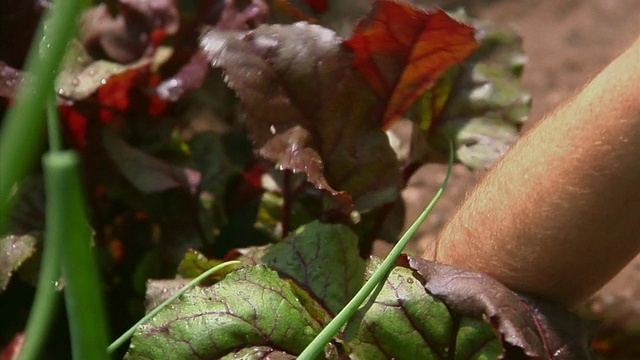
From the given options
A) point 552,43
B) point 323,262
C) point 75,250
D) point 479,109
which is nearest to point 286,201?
point 323,262

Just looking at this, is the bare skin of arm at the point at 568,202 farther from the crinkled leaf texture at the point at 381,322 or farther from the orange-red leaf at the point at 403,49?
the orange-red leaf at the point at 403,49

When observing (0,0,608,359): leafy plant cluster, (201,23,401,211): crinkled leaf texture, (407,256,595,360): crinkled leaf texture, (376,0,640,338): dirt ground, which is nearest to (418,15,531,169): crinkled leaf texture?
(0,0,608,359): leafy plant cluster

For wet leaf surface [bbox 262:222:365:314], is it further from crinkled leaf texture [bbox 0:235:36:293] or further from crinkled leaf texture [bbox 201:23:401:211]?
crinkled leaf texture [bbox 0:235:36:293]

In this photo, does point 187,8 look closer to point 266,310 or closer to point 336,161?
point 336,161

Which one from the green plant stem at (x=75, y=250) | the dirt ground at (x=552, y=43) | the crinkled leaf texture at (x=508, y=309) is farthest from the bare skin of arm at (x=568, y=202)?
the dirt ground at (x=552, y=43)

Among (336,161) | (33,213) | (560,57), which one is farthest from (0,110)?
(560,57)

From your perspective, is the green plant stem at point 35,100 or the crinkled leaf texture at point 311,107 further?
the crinkled leaf texture at point 311,107

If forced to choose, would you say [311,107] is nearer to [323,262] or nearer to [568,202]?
[323,262]
